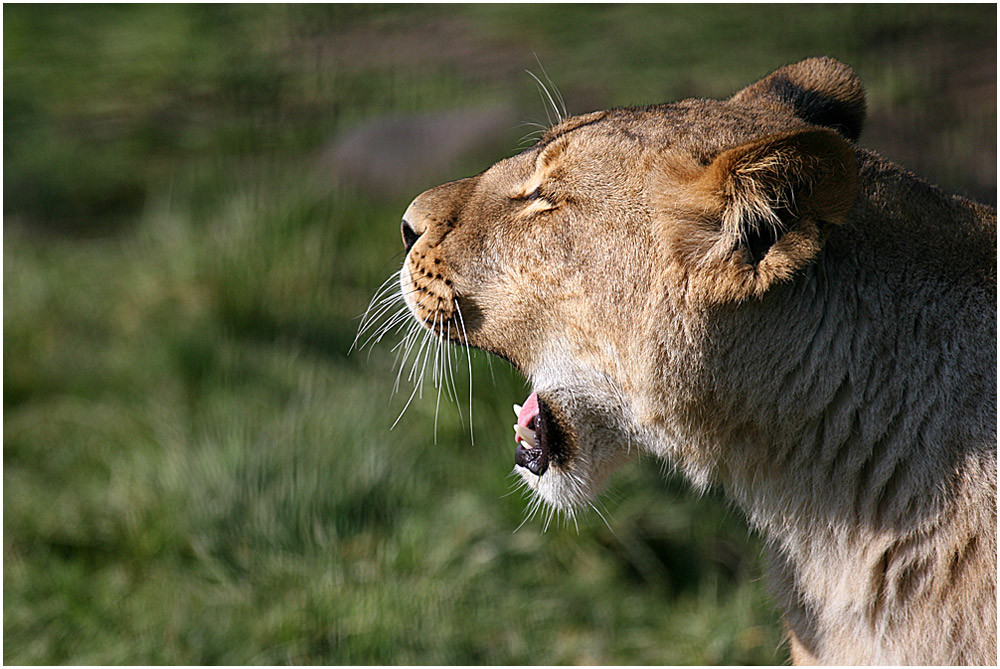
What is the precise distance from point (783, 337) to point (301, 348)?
3.20 meters

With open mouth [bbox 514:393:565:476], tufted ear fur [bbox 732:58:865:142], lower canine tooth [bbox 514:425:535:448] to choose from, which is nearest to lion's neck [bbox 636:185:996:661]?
open mouth [bbox 514:393:565:476]

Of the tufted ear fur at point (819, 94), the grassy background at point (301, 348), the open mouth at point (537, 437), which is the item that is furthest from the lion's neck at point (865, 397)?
the grassy background at point (301, 348)

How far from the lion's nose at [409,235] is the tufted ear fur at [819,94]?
0.88 metres

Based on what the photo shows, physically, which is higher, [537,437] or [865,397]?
[865,397]

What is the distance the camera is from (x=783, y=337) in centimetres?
220

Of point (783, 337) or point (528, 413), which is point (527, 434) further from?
point (783, 337)

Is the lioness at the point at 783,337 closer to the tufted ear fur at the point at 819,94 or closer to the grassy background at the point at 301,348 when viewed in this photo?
the tufted ear fur at the point at 819,94

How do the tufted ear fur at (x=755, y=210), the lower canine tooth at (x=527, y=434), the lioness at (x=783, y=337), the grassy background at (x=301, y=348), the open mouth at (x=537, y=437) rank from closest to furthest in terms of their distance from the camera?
the tufted ear fur at (x=755, y=210) < the lioness at (x=783, y=337) < the open mouth at (x=537, y=437) < the lower canine tooth at (x=527, y=434) < the grassy background at (x=301, y=348)

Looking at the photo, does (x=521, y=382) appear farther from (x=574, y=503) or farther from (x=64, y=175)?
(x=64, y=175)

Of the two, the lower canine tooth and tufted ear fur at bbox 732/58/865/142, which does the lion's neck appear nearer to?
the lower canine tooth

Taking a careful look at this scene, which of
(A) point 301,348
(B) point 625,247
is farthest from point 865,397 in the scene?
(A) point 301,348

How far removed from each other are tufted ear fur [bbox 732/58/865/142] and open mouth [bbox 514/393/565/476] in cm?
92

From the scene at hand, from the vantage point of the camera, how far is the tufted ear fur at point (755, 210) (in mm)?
1980

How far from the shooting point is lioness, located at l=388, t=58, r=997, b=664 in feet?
7.04
